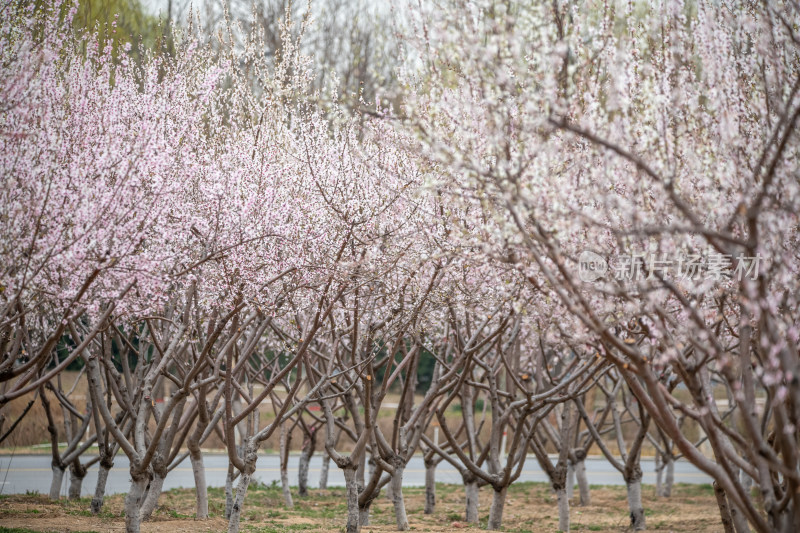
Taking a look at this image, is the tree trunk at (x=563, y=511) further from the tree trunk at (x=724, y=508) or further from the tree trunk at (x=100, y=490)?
the tree trunk at (x=100, y=490)

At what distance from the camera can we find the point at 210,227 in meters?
8.44

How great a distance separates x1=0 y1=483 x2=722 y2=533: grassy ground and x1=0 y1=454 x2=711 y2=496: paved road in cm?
188

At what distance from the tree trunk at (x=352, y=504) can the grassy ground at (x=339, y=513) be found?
0.89 metres

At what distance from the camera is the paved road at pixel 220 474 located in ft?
50.4

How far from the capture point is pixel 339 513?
13.0 meters

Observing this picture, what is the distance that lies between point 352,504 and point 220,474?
1047 centimetres

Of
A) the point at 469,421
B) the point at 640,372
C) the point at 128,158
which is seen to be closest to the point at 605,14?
the point at 640,372

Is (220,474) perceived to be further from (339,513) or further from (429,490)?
(429,490)

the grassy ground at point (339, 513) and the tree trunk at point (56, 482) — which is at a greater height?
the tree trunk at point (56, 482)

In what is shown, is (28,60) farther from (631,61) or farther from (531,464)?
(531,464)

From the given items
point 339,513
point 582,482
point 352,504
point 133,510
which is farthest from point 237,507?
point 582,482

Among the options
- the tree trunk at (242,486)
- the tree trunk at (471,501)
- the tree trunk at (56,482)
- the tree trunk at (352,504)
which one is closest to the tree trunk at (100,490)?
the tree trunk at (56,482)

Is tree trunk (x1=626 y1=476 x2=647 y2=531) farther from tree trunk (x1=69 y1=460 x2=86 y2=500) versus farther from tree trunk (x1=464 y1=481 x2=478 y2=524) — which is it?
tree trunk (x1=69 y1=460 x2=86 y2=500)

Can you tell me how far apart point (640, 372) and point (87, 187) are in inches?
194
